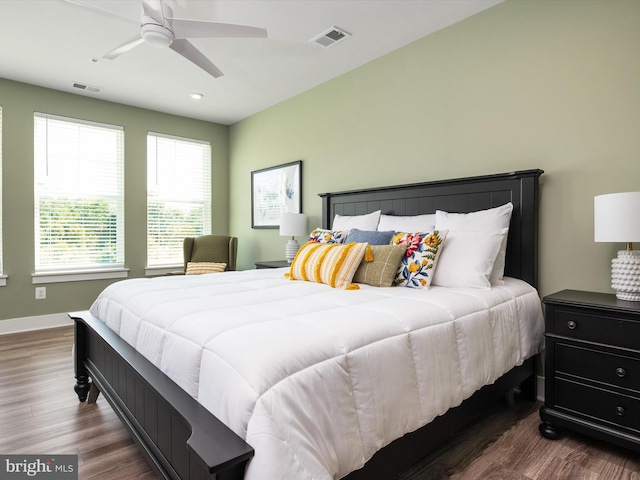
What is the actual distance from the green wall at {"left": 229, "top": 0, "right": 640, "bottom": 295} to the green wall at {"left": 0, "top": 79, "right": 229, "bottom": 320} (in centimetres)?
266

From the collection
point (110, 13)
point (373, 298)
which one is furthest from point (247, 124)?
point (373, 298)

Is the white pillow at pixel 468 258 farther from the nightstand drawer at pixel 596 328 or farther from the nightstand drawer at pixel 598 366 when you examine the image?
the nightstand drawer at pixel 598 366

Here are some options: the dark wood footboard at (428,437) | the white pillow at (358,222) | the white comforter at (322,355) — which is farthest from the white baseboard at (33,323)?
the dark wood footboard at (428,437)

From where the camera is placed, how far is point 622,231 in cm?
182

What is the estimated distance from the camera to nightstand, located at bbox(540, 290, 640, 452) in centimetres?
175

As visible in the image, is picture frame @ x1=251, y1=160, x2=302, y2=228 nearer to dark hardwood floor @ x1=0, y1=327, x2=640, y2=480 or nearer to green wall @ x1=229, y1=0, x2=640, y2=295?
green wall @ x1=229, y1=0, x2=640, y2=295

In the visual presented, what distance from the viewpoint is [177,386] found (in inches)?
53.4

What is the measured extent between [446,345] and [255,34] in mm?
2127

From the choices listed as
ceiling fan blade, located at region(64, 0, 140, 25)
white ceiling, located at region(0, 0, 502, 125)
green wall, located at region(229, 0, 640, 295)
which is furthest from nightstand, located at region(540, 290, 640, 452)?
ceiling fan blade, located at region(64, 0, 140, 25)

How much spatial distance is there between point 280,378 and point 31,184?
4.37m

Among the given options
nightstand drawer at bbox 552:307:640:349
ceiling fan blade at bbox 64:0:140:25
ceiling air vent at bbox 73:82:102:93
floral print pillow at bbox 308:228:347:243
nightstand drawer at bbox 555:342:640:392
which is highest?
ceiling air vent at bbox 73:82:102:93

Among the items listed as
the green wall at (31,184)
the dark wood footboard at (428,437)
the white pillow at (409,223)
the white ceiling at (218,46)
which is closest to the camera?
the dark wood footboard at (428,437)

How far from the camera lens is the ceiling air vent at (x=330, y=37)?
9.68 ft

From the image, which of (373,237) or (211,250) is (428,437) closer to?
(373,237)
